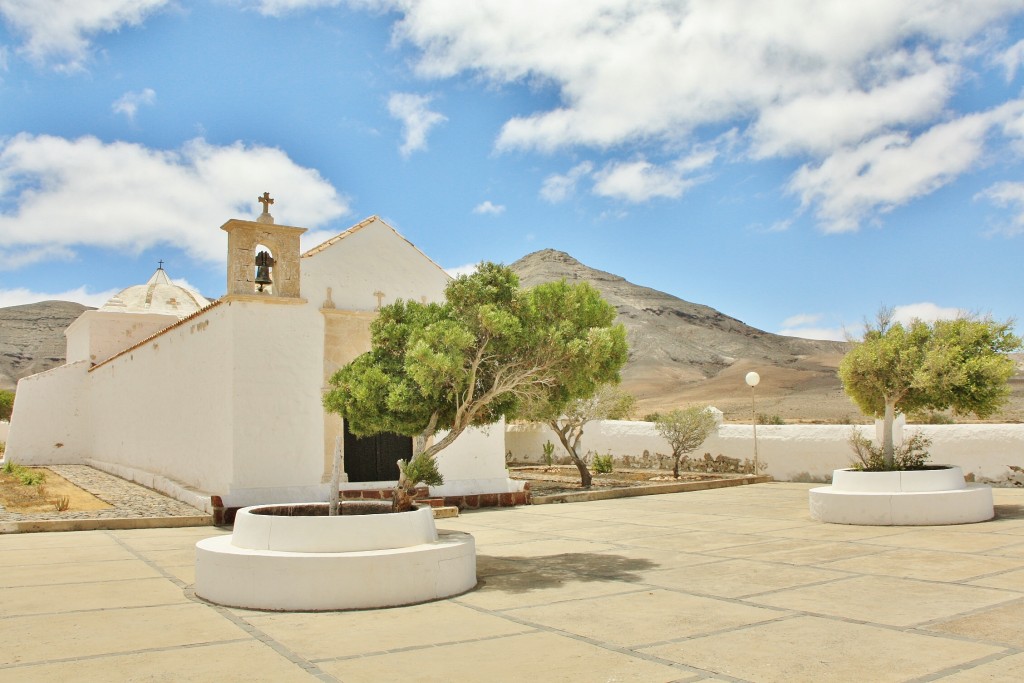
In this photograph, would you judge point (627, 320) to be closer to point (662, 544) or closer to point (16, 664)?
point (662, 544)

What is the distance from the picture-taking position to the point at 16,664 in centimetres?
512

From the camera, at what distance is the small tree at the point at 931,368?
12.2 metres

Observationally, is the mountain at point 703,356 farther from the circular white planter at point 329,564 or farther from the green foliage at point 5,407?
the circular white planter at point 329,564

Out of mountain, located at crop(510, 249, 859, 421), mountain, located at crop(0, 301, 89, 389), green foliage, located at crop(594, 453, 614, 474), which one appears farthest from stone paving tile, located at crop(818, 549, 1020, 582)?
mountain, located at crop(0, 301, 89, 389)

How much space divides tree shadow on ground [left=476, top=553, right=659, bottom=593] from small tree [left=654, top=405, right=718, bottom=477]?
1193 cm

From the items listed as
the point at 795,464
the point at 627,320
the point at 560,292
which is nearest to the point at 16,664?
the point at 560,292

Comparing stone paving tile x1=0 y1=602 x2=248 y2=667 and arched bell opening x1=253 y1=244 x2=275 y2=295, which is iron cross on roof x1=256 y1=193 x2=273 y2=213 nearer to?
arched bell opening x1=253 y1=244 x2=275 y2=295

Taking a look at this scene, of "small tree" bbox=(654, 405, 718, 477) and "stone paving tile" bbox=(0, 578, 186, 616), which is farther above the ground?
"small tree" bbox=(654, 405, 718, 477)

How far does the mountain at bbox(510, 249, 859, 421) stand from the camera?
61.4 meters

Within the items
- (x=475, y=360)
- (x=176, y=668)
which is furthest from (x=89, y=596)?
(x=475, y=360)

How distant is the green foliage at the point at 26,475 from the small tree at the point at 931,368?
56.4 feet

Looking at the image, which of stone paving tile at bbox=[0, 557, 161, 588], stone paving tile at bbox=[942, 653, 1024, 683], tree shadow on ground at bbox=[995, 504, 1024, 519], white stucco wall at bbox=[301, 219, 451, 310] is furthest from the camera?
white stucco wall at bbox=[301, 219, 451, 310]

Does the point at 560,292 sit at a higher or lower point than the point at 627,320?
lower

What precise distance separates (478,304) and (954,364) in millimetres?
7912
